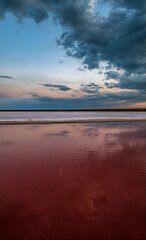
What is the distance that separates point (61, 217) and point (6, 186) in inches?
93.6

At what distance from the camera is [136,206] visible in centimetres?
386

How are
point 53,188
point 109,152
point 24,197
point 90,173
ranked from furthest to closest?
point 109,152, point 90,173, point 53,188, point 24,197

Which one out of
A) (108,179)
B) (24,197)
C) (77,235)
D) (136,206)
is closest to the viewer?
(77,235)

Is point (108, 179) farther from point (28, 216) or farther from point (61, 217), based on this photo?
point (28, 216)

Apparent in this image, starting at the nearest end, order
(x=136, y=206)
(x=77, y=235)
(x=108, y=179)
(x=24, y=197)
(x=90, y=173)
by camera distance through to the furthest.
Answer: (x=77, y=235)
(x=136, y=206)
(x=24, y=197)
(x=108, y=179)
(x=90, y=173)

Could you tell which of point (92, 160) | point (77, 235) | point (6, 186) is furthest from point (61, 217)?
point (92, 160)

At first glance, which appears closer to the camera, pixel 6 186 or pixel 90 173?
pixel 6 186

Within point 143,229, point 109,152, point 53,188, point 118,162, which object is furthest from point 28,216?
point 109,152

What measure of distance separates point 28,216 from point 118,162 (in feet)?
16.2

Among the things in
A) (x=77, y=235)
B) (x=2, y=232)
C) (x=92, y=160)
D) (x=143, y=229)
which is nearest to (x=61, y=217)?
(x=77, y=235)

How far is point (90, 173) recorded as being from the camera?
5875 millimetres

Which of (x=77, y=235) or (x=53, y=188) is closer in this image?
(x=77, y=235)

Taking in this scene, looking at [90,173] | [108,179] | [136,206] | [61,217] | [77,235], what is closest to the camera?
[77,235]

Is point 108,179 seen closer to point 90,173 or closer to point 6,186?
point 90,173
